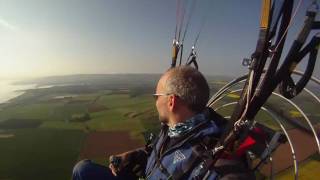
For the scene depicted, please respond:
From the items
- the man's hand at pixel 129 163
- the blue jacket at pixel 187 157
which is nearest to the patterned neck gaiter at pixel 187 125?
the blue jacket at pixel 187 157

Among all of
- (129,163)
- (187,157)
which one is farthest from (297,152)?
(187,157)

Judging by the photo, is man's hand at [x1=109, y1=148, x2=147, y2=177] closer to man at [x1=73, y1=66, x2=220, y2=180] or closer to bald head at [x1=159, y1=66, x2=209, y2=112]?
man at [x1=73, y1=66, x2=220, y2=180]

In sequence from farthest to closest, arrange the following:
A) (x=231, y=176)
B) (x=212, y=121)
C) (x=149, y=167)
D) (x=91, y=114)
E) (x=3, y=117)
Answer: (x=3, y=117) < (x=91, y=114) < (x=149, y=167) < (x=212, y=121) < (x=231, y=176)

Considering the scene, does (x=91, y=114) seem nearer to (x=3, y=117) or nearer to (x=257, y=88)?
(x=3, y=117)

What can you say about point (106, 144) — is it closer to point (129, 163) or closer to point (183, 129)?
point (129, 163)

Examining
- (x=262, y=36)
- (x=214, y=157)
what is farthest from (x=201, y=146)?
(x=262, y=36)

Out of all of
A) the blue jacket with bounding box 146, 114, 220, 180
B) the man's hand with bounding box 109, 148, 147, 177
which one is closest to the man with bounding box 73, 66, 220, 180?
the blue jacket with bounding box 146, 114, 220, 180
